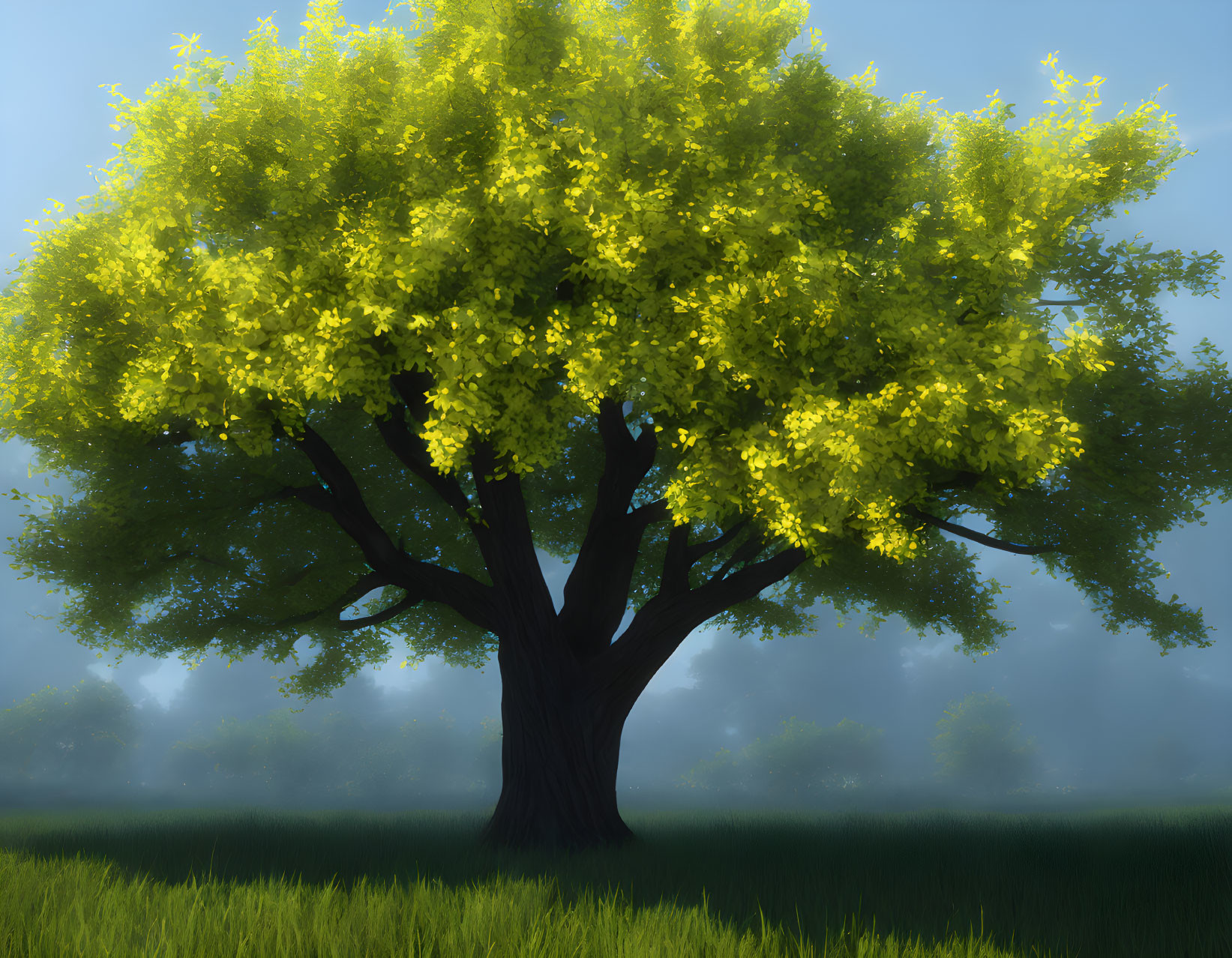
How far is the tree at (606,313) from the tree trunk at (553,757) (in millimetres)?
58

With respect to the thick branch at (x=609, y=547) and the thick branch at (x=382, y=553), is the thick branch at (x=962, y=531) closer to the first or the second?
the thick branch at (x=609, y=547)

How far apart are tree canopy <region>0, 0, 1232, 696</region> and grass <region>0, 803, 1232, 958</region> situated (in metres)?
4.22

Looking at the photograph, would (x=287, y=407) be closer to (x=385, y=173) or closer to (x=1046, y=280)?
(x=385, y=173)

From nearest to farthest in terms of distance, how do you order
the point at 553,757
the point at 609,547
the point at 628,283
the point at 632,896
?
the point at 632,896
the point at 628,283
the point at 553,757
the point at 609,547

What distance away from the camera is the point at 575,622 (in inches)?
582

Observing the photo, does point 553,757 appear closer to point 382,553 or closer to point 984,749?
point 382,553

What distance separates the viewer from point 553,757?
1354 centimetres

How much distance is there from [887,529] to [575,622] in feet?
20.4

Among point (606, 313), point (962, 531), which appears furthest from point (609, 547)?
point (962, 531)

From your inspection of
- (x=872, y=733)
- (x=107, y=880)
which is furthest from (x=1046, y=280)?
(x=872, y=733)

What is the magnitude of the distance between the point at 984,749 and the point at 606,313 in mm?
55048

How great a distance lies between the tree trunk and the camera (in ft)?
43.5

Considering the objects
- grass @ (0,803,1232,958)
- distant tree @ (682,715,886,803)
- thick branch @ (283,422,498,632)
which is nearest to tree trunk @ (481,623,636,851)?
thick branch @ (283,422,498,632)

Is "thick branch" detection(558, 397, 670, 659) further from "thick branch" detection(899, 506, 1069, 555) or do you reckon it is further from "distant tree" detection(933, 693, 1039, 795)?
"distant tree" detection(933, 693, 1039, 795)
